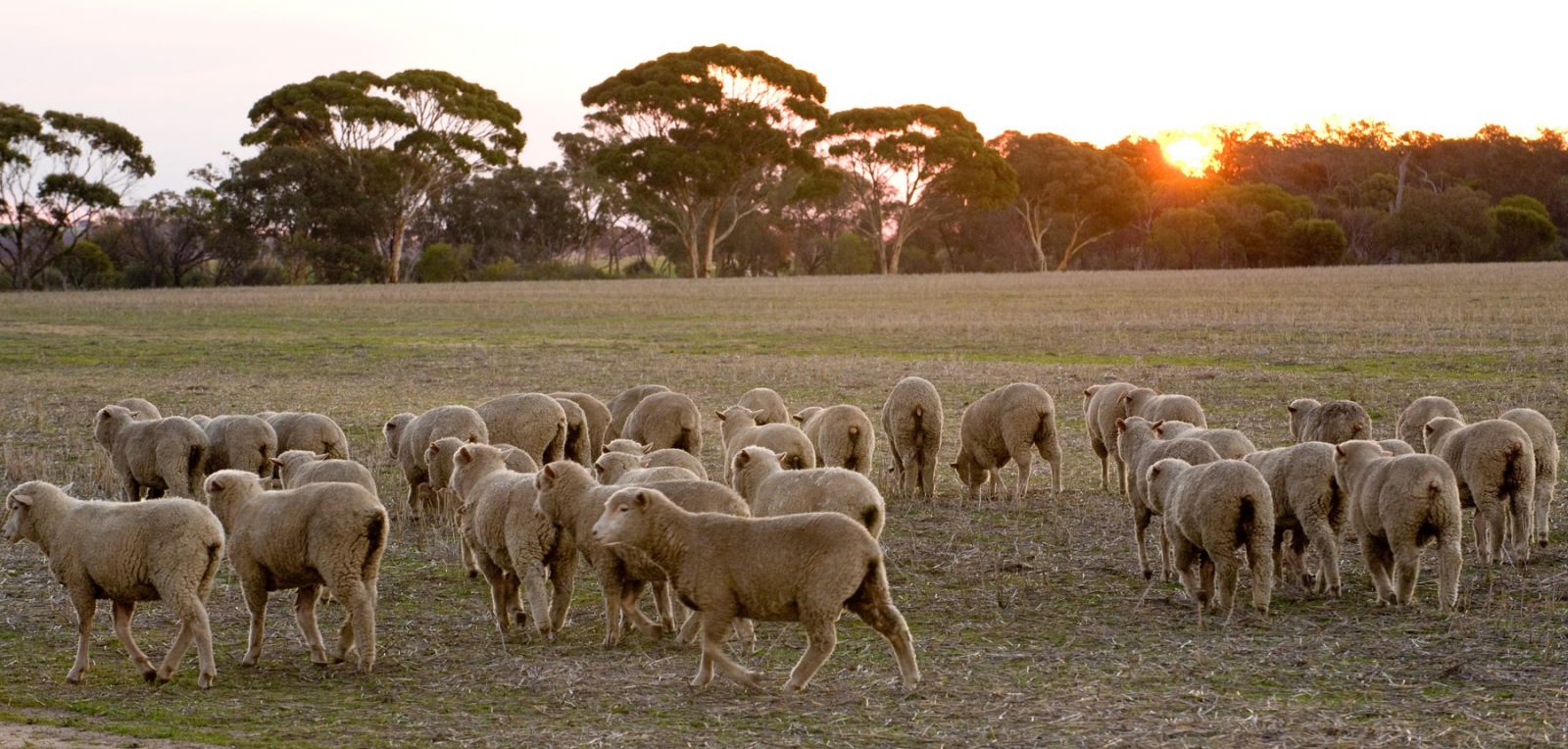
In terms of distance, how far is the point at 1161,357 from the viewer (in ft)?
91.3

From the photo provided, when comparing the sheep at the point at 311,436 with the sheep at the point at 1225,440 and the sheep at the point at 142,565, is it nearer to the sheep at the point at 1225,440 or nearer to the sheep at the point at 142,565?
the sheep at the point at 142,565

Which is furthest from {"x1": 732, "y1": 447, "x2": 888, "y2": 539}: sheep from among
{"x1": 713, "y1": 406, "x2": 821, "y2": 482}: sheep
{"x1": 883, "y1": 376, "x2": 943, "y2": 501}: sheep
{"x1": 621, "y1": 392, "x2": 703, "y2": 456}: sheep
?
{"x1": 883, "y1": 376, "x2": 943, "y2": 501}: sheep

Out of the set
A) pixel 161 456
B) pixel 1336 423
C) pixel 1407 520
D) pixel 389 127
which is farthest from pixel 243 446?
pixel 389 127

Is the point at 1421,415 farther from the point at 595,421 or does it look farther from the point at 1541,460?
the point at 595,421

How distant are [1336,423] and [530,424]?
24.5 ft

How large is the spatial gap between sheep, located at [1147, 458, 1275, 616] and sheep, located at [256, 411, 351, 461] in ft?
26.0

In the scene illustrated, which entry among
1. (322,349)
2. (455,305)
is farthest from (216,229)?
(322,349)

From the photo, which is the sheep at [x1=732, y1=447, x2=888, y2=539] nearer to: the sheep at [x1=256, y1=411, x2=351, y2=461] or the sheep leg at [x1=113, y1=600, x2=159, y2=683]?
the sheep leg at [x1=113, y1=600, x2=159, y2=683]

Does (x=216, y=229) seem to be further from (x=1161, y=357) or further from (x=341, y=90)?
(x=1161, y=357)

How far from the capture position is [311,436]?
561 inches

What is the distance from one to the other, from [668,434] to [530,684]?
257 inches

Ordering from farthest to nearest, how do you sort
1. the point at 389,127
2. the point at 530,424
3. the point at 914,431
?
the point at 389,127, the point at 914,431, the point at 530,424

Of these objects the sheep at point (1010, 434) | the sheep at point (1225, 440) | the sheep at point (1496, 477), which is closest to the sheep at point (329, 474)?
the sheep at point (1010, 434)

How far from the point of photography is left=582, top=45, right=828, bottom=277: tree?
265ft
